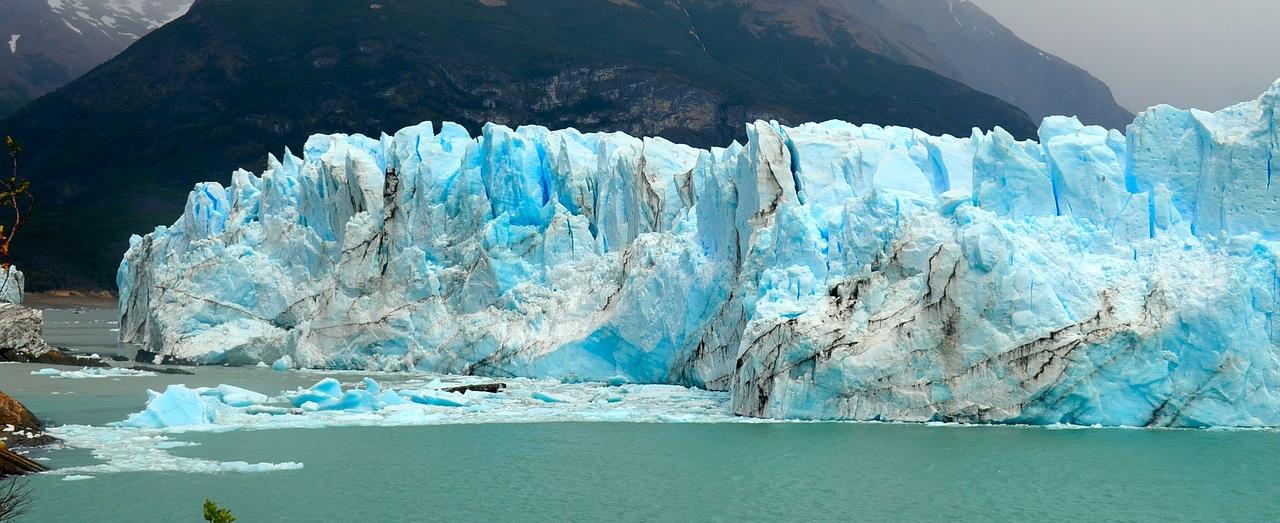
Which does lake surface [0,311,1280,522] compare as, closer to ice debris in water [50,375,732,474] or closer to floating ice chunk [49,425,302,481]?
floating ice chunk [49,425,302,481]

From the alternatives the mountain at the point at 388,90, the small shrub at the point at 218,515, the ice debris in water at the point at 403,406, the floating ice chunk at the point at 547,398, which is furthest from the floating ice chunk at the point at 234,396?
the mountain at the point at 388,90

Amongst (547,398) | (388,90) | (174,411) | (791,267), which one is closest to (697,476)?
(791,267)

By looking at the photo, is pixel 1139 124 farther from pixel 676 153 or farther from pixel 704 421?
pixel 676 153

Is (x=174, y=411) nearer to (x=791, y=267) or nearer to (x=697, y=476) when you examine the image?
(x=697, y=476)

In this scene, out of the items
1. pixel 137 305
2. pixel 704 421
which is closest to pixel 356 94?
pixel 137 305

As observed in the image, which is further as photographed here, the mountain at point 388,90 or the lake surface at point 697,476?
the mountain at point 388,90

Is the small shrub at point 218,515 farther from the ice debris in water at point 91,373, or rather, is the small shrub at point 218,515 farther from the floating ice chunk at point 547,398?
the ice debris in water at point 91,373
